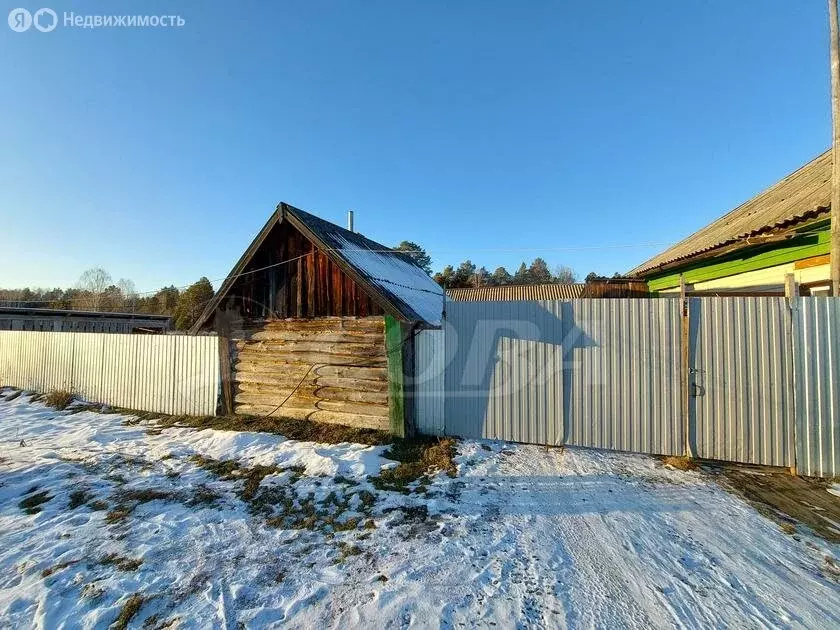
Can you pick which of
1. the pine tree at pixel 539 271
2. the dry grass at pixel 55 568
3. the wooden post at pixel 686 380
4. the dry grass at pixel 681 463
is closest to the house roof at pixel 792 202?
the wooden post at pixel 686 380

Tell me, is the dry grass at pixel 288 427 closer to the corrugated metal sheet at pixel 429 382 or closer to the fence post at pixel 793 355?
the corrugated metal sheet at pixel 429 382

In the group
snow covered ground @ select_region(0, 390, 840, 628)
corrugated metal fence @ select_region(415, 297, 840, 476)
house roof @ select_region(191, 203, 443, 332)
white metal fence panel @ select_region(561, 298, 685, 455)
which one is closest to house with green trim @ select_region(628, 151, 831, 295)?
corrugated metal fence @ select_region(415, 297, 840, 476)

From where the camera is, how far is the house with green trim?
6.16 meters

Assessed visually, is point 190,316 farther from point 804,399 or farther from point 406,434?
point 804,399

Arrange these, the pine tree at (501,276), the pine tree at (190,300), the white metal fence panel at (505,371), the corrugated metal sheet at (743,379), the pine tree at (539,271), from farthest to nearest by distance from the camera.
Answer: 1. the pine tree at (539,271)
2. the pine tree at (501,276)
3. the pine tree at (190,300)
4. the white metal fence panel at (505,371)
5. the corrugated metal sheet at (743,379)

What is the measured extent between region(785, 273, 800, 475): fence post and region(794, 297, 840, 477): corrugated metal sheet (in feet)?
0.08

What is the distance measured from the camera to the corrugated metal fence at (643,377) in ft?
17.3

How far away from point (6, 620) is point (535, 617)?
435cm

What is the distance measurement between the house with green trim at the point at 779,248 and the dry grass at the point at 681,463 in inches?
141

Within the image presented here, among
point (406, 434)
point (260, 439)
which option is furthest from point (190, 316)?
point (406, 434)

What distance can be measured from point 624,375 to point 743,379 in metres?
1.65

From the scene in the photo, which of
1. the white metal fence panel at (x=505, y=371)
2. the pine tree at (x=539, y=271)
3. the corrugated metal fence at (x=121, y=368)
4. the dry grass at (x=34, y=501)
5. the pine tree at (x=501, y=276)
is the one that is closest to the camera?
the dry grass at (x=34, y=501)

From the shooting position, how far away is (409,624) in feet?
9.04

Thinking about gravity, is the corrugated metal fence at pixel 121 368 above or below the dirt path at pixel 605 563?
above
